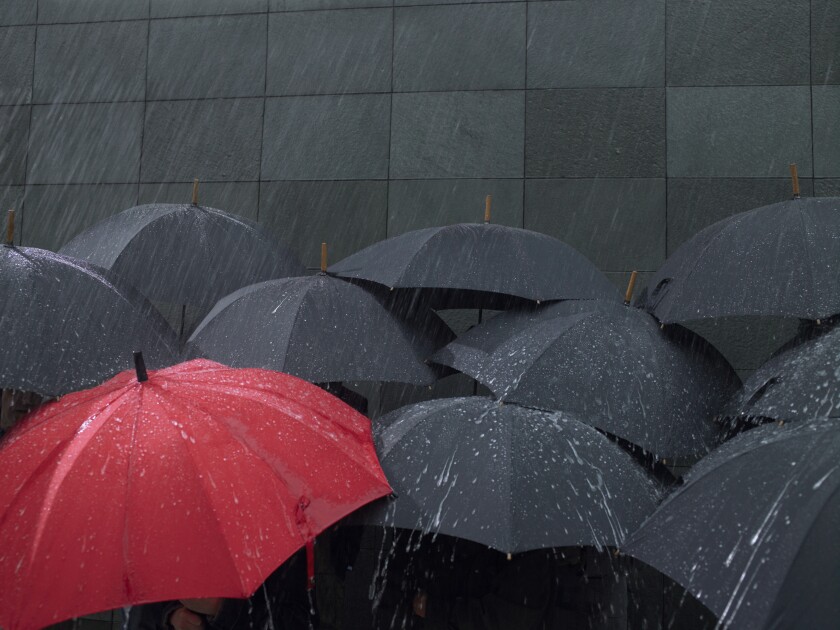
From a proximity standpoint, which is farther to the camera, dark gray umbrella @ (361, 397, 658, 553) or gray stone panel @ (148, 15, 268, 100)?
gray stone panel @ (148, 15, 268, 100)

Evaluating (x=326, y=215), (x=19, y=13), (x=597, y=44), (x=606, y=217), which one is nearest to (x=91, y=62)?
(x=19, y=13)

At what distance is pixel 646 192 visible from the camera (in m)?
8.45

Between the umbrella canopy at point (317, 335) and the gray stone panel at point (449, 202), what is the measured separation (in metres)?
2.66

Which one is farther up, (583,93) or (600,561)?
(583,93)

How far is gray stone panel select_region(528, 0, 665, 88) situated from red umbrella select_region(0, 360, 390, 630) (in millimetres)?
5257

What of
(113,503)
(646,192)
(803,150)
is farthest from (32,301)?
(803,150)

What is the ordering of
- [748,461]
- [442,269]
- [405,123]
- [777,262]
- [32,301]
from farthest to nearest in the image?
[405,123] < [442,269] < [777,262] < [32,301] < [748,461]

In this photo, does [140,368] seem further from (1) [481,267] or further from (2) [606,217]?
(2) [606,217]

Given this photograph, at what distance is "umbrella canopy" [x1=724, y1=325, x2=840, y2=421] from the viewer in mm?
4484

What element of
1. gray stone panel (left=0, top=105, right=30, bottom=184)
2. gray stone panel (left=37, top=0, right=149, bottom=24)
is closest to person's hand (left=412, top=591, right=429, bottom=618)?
gray stone panel (left=0, top=105, right=30, bottom=184)

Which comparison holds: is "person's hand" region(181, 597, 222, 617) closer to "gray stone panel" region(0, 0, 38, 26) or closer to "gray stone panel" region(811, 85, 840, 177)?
"gray stone panel" region(811, 85, 840, 177)

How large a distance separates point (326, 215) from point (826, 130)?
4307 millimetres

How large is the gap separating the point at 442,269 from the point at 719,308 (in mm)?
1622

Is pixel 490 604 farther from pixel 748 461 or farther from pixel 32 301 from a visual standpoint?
pixel 32 301
